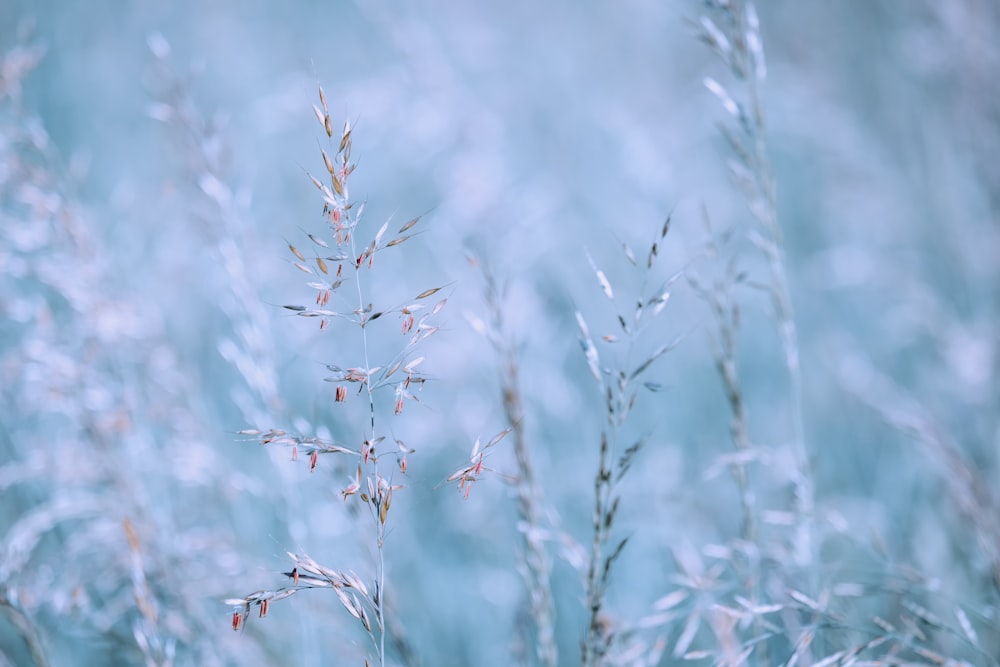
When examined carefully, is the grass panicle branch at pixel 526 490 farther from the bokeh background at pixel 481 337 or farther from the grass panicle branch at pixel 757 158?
the grass panicle branch at pixel 757 158

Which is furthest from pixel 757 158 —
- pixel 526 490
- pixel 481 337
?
pixel 481 337

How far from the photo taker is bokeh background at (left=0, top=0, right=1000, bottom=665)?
1.65 m

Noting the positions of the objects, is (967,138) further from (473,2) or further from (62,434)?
(62,434)

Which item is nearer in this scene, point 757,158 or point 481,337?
point 757,158

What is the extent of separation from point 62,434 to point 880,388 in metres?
3.09

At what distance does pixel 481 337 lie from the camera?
2.68 metres

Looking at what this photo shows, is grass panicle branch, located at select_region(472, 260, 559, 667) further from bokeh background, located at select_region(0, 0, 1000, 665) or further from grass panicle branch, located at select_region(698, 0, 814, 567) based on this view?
grass panicle branch, located at select_region(698, 0, 814, 567)

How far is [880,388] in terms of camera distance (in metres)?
2.43

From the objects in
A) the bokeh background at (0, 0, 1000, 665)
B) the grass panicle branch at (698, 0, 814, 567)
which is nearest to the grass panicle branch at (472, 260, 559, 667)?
the bokeh background at (0, 0, 1000, 665)

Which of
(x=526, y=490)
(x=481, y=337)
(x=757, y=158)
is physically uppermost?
(x=757, y=158)

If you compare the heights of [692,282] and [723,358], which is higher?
[692,282]

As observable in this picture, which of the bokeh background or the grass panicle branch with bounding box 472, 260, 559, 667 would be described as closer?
the grass panicle branch with bounding box 472, 260, 559, 667

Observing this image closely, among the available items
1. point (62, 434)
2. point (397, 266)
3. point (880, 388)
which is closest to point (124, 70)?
point (397, 266)

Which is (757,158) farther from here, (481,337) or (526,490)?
(481,337)
